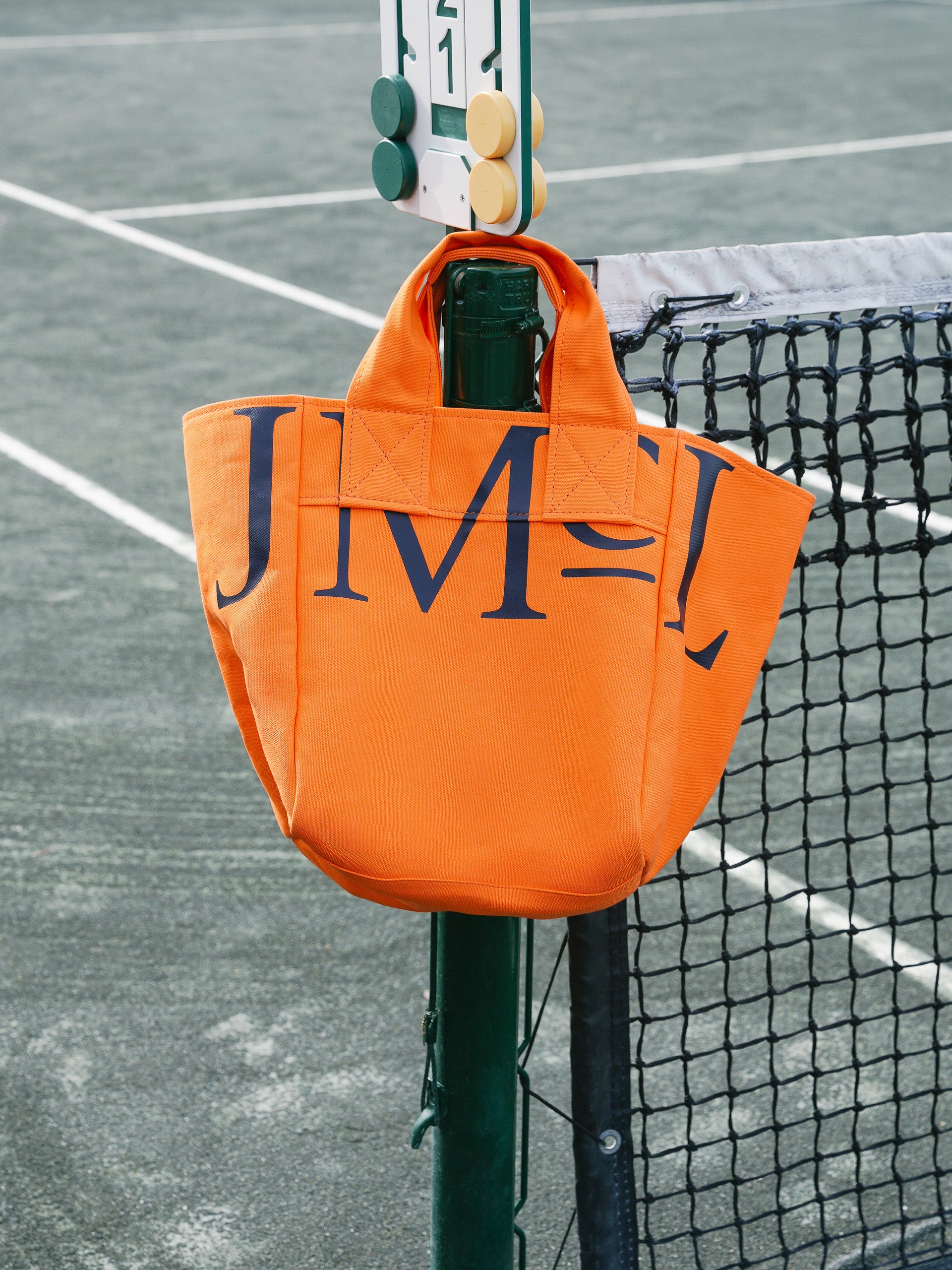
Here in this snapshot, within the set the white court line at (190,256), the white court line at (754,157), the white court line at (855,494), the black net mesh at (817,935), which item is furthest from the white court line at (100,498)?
the white court line at (754,157)

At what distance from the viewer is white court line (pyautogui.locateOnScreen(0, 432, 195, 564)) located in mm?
7371

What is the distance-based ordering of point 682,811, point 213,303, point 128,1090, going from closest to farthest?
point 682,811 → point 128,1090 → point 213,303

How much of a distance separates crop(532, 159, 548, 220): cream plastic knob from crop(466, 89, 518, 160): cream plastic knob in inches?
2.9

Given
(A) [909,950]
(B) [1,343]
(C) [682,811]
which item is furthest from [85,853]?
(B) [1,343]

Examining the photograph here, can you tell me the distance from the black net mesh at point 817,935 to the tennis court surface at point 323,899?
0.06ft

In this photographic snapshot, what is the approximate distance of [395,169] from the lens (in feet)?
7.30

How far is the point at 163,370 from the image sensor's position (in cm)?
963

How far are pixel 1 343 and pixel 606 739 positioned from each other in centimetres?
883

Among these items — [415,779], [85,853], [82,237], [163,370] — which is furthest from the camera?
[82,237]

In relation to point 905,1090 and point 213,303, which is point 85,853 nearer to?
point 905,1090

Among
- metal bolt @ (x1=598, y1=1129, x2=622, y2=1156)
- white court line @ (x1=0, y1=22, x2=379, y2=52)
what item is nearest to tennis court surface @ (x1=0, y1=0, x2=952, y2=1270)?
metal bolt @ (x1=598, y1=1129, x2=622, y2=1156)

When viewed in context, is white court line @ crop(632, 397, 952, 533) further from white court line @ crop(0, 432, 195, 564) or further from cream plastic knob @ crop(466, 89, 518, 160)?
cream plastic knob @ crop(466, 89, 518, 160)

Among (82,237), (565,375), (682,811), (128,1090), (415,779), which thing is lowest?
(82,237)

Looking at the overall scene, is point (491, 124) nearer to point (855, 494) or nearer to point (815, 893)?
point (815, 893)
